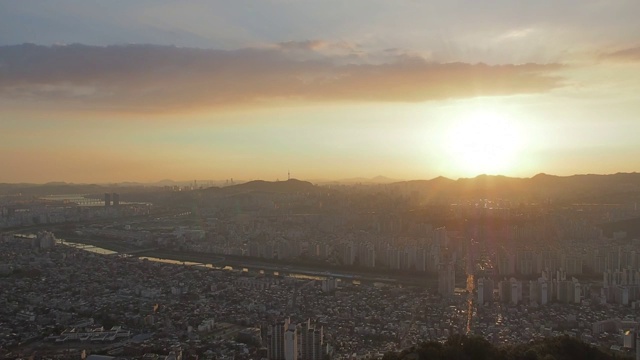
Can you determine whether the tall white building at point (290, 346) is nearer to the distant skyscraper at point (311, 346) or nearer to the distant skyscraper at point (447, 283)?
the distant skyscraper at point (311, 346)

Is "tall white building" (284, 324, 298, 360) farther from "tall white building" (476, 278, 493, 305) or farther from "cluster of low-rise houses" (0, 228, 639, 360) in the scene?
"tall white building" (476, 278, 493, 305)

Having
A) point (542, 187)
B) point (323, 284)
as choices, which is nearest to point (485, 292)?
point (323, 284)

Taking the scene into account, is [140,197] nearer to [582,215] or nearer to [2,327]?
[582,215]

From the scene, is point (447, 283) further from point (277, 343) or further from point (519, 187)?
point (519, 187)

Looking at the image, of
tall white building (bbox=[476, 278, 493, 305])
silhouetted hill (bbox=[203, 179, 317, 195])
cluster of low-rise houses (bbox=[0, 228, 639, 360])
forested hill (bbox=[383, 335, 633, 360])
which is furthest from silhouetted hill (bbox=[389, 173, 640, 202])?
forested hill (bbox=[383, 335, 633, 360])

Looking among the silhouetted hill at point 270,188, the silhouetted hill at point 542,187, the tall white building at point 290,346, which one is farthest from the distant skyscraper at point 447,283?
the silhouetted hill at point 270,188
